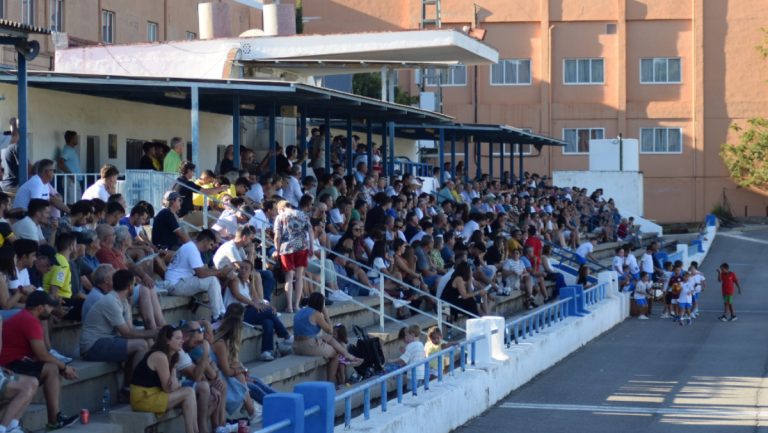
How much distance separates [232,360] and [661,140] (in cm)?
4942

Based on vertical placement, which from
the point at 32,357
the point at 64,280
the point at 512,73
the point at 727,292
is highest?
the point at 512,73

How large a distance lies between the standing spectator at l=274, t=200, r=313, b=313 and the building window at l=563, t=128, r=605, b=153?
44.0m

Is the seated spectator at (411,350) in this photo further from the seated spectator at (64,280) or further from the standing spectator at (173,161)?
the seated spectator at (64,280)

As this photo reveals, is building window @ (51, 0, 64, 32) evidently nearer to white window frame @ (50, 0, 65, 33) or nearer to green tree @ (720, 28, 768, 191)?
white window frame @ (50, 0, 65, 33)

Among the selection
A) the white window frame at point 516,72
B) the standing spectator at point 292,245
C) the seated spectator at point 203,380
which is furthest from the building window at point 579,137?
the seated spectator at point 203,380

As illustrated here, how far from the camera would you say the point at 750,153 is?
5766 cm

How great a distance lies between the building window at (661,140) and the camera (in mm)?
60281

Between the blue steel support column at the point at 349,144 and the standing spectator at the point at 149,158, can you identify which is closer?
the standing spectator at the point at 149,158

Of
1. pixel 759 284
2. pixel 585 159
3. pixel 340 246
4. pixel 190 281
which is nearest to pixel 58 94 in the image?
pixel 340 246

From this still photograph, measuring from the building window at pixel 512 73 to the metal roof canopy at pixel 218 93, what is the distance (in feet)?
110

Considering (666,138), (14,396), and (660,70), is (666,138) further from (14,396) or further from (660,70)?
(14,396)

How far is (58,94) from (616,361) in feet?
34.5

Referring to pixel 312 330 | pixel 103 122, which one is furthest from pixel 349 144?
pixel 312 330

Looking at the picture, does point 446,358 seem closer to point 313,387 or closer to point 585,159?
point 313,387
